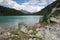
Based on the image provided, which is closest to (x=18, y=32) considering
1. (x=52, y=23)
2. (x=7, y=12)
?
(x=7, y=12)

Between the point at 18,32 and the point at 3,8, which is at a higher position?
the point at 3,8

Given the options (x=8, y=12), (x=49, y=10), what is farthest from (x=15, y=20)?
(x=49, y=10)

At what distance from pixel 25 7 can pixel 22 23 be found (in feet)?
1.28

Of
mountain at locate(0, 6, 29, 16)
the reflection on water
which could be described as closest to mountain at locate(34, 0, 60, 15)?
the reflection on water

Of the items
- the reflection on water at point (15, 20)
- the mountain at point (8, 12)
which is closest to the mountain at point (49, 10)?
the reflection on water at point (15, 20)

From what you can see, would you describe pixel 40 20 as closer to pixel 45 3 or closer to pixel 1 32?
pixel 45 3

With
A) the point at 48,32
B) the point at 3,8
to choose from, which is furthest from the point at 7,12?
the point at 48,32

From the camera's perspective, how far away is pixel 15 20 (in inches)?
165

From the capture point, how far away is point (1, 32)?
413 cm

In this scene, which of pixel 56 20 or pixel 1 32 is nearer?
pixel 1 32

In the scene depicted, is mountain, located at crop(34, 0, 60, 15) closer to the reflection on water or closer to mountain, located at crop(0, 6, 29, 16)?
the reflection on water

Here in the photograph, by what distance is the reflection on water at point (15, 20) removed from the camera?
164 inches

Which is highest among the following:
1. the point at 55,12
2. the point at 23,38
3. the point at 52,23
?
the point at 55,12

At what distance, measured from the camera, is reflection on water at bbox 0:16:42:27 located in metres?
4.16
